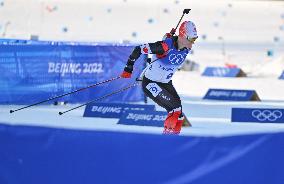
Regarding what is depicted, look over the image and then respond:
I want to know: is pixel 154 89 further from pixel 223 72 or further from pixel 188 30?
pixel 223 72

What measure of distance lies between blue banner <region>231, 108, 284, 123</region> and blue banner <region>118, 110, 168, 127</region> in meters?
1.47

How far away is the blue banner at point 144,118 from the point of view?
40.7 feet

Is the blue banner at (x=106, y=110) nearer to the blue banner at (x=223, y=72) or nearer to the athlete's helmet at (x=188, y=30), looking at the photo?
the athlete's helmet at (x=188, y=30)

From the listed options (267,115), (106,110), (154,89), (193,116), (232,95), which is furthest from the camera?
(232,95)

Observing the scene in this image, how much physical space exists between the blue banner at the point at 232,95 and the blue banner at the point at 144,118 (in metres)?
5.83

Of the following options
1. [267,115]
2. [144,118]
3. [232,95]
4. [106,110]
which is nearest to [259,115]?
[267,115]

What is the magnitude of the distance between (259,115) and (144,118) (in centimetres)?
186

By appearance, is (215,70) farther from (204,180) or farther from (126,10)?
(126,10)

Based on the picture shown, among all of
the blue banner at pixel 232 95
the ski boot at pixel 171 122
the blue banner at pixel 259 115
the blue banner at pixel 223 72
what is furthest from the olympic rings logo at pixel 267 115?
the blue banner at pixel 223 72

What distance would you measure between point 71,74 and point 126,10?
34465mm

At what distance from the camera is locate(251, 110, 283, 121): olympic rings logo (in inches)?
515

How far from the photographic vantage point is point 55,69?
649 inches

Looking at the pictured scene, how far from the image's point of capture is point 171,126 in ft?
35.1

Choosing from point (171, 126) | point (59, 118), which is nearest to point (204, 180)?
point (171, 126)
